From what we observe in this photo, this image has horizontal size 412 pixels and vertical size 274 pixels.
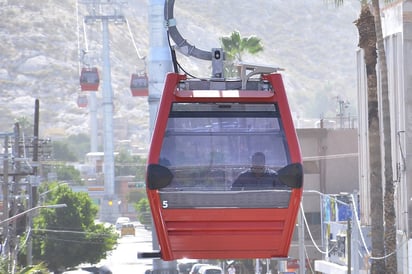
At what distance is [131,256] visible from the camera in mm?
135000

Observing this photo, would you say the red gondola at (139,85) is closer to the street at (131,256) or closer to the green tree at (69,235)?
the street at (131,256)

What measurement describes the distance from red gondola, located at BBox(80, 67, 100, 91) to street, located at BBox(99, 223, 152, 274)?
20.3 meters

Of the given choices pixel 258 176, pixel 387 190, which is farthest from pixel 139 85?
pixel 258 176

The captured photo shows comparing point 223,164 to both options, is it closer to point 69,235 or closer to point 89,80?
point 69,235

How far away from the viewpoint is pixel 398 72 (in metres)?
47.0

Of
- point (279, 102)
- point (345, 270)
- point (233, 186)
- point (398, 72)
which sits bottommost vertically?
point (345, 270)

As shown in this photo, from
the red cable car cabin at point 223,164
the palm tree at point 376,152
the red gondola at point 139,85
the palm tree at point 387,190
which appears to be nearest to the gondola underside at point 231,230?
the red cable car cabin at point 223,164

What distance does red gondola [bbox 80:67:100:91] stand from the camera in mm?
153250

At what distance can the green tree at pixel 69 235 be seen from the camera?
82688mm

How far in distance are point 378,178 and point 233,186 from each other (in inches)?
651

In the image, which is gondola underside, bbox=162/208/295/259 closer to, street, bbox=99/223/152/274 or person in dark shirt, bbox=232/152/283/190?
person in dark shirt, bbox=232/152/283/190

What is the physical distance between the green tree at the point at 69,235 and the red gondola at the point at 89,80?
6038 centimetres

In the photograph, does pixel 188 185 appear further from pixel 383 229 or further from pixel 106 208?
pixel 106 208

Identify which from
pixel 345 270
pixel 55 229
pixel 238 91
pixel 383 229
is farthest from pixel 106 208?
pixel 238 91
